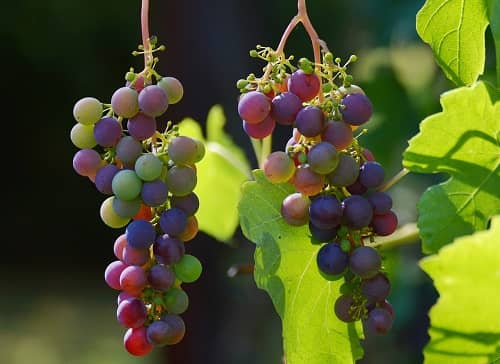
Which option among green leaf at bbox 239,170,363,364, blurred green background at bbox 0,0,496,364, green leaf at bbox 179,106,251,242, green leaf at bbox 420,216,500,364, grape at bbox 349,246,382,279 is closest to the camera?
green leaf at bbox 420,216,500,364

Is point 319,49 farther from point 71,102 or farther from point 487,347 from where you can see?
point 71,102

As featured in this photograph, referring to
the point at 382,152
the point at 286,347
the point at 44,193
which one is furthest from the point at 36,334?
the point at 286,347

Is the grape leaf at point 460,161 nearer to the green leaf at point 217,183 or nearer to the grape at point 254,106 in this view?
the grape at point 254,106

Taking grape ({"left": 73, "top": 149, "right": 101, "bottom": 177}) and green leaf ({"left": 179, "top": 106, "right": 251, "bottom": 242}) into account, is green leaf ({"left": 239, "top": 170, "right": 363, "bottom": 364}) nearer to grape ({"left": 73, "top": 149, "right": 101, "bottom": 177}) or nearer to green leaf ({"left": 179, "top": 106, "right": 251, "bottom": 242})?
grape ({"left": 73, "top": 149, "right": 101, "bottom": 177})

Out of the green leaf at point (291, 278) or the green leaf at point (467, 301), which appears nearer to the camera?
the green leaf at point (467, 301)

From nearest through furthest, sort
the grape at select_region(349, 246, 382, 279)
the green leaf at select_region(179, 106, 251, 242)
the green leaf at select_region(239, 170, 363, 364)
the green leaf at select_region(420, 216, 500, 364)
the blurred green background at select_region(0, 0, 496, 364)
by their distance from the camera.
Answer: the green leaf at select_region(420, 216, 500, 364) < the grape at select_region(349, 246, 382, 279) < the green leaf at select_region(239, 170, 363, 364) < the green leaf at select_region(179, 106, 251, 242) < the blurred green background at select_region(0, 0, 496, 364)

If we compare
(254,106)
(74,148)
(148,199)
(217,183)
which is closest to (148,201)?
(148,199)

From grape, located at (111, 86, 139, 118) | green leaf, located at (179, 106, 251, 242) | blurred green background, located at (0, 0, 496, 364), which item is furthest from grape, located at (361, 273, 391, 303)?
blurred green background, located at (0, 0, 496, 364)

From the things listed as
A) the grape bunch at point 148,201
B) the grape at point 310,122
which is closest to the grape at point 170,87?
the grape bunch at point 148,201

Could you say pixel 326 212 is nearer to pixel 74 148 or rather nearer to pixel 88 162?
pixel 88 162
